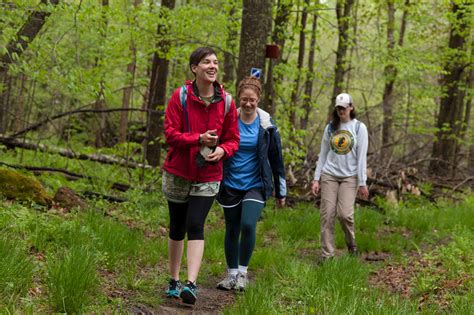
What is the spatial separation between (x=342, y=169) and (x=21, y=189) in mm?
4485

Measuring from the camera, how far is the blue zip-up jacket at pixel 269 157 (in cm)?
505

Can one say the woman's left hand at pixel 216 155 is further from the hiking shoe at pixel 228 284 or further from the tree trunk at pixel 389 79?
the tree trunk at pixel 389 79

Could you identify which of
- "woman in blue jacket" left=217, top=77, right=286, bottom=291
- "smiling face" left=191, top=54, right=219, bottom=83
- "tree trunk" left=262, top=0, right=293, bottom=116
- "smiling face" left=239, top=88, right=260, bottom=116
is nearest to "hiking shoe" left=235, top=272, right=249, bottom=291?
"woman in blue jacket" left=217, top=77, right=286, bottom=291

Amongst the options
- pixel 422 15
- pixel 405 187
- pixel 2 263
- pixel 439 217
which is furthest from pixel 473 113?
pixel 2 263

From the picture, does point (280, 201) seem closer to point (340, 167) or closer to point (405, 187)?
point (340, 167)

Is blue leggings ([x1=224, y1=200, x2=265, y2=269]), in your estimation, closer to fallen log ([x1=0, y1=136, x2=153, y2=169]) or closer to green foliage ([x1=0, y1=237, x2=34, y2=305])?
green foliage ([x1=0, y1=237, x2=34, y2=305])

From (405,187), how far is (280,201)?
7.03 meters

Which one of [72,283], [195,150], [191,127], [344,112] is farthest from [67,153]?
[72,283]

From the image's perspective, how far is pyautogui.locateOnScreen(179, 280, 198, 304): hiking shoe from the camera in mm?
4055

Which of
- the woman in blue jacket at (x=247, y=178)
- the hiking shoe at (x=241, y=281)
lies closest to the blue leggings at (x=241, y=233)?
the woman in blue jacket at (x=247, y=178)

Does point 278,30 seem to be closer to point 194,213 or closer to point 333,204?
point 333,204

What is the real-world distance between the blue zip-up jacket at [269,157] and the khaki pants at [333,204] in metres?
1.63

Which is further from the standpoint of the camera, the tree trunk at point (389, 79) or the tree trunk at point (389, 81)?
the tree trunk at point (389, 81)

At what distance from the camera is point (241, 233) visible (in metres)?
5.14
